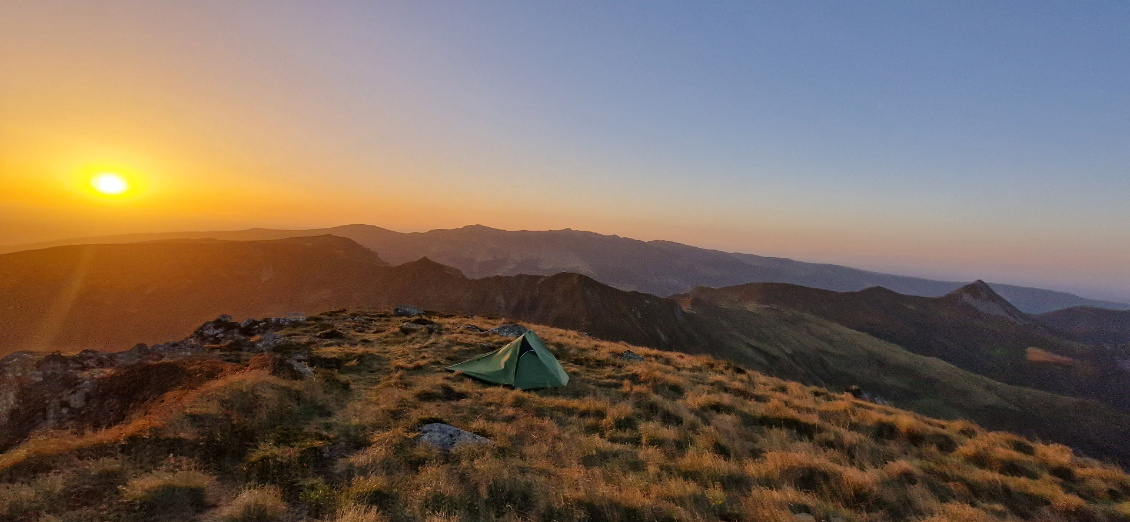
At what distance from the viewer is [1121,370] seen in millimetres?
77188

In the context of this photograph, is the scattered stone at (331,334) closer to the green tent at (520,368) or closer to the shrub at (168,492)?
the green tent at (520,368)

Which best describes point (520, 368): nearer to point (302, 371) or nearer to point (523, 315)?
point (302, 371)

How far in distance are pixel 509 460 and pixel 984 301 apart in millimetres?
165215

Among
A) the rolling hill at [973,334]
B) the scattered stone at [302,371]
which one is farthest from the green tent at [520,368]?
the rolling hill at [973,334]

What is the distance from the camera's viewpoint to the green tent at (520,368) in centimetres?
1388

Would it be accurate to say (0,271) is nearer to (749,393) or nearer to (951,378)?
(749,393)

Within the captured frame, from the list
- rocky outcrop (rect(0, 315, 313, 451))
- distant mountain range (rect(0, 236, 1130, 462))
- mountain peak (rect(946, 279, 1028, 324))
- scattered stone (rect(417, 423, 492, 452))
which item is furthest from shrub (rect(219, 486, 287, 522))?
mountain peak (rect(946, 279, 1028, 324))

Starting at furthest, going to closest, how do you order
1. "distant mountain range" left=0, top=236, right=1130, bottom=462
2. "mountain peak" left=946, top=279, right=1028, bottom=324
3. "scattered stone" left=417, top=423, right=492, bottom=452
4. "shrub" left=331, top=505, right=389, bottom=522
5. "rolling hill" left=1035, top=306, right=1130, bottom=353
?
"rolling hill" left=1035, top=306, right=1130, bottom=353 → "mountain peak" left=946, top=279, right=1028, bottom=324 → "distant mountain range" left=0, top=236, right=1130, bottom=462 → "scattered stone" left=417, top=423, right=492, bottom=452 → "shrub" left=331, top=505, right=389, bottom=522

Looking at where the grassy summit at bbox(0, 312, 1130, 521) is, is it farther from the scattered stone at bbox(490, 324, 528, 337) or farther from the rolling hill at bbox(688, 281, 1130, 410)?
the rolling hill at bbox(688, 281, 1130, 410)

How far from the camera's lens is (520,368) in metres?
14.2

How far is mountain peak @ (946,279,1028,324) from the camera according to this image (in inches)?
4382

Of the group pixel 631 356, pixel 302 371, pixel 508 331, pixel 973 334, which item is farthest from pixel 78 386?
pixel 973 334

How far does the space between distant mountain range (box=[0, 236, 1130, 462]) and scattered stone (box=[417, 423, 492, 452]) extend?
4601 cm

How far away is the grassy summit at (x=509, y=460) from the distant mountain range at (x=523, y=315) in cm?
4373
